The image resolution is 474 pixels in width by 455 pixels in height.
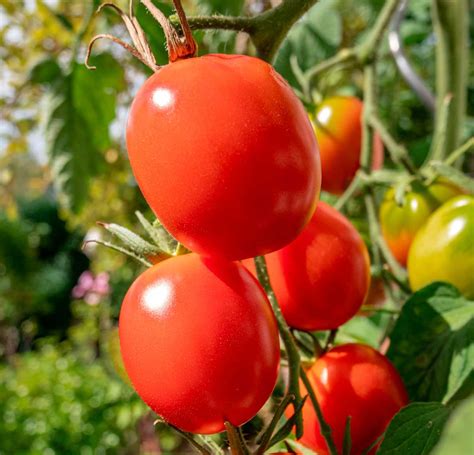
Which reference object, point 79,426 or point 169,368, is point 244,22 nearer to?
A: point 169,368

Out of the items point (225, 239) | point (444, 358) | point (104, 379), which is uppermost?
point (225, 239)

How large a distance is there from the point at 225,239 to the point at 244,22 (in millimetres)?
124

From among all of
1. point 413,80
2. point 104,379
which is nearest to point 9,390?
point 104,379

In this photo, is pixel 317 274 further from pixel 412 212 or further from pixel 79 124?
pixel 79 124

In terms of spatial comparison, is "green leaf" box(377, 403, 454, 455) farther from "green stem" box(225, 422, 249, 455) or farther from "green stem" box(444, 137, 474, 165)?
"green stem" box(444, 137, 474, 165)

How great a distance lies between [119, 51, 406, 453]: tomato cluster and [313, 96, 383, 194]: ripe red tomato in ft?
1.03

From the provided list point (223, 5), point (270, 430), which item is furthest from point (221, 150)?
point (223, 5)

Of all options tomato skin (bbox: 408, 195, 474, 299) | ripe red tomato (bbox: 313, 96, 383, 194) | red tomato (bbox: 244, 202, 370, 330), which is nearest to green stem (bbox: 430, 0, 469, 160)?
ripe red tomato (bbox: 313, 96, 383, 194)

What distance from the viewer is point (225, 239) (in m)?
0.30

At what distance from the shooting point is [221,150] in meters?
0.28

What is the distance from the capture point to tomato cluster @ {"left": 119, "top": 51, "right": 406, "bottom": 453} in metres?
0.28

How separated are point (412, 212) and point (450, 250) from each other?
83 millimetres

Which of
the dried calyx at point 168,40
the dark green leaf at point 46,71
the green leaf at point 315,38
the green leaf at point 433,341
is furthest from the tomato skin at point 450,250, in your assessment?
the dark green leaf at point 46,71

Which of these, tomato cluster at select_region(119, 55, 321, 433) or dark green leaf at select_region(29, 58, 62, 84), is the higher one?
tomato cluster at select_region(119, 55, 321, 433)
